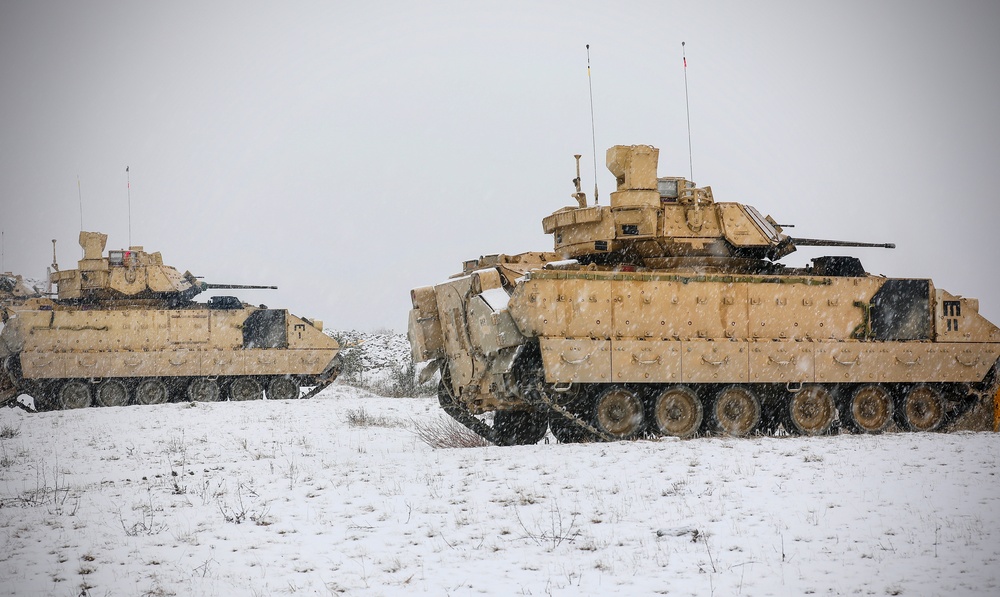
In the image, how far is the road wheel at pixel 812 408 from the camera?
1427cm

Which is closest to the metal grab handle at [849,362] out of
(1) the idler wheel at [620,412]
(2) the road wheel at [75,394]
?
(1) the idler wheel at [620,412]

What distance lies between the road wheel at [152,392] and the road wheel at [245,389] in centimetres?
193

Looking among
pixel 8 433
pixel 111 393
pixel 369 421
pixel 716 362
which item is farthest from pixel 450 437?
pixel 111 393

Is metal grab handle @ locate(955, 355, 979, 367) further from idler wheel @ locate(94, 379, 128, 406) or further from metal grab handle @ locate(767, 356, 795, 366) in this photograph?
idler wheel @ locate(94, 379, 128, 406)

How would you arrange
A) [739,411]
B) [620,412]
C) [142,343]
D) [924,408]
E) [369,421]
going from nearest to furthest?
[620,412], [739,411], [924,408], [369,421], [142,343]

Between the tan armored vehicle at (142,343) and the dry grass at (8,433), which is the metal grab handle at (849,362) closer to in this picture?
the dry grass at (8,433)

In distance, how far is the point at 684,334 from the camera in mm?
13492

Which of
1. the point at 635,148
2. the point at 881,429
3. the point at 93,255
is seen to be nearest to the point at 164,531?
the point at 635,148

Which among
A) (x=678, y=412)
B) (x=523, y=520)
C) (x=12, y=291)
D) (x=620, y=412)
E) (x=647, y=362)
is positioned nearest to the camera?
(x=523, y=520)

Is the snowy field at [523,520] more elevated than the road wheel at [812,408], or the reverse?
the road wheel at [812,408]

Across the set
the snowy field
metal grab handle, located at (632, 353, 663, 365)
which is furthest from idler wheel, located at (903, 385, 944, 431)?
metal grab handle, located at (632, 353, 663, 365)

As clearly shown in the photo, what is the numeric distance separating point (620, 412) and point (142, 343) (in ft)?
59.1

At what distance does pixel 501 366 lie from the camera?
1302 cm

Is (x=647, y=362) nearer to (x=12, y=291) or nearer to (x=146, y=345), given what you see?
(x=146, y=345)
